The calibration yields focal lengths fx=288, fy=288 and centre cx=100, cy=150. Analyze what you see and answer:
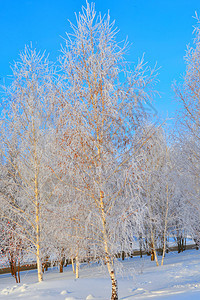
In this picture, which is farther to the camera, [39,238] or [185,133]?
[39,238]

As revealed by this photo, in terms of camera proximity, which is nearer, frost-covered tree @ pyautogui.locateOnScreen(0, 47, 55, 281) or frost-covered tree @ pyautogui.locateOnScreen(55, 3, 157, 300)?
frost-covered tree @ pyautogui.locateOnScreen(55, 3, 157, 300)

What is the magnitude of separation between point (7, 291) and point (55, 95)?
278 inches

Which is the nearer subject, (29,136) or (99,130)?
(99,130)

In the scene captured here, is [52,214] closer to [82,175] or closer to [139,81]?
[82,175]

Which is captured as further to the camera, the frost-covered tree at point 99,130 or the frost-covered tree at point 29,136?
the frost-covered tree at point 29,136

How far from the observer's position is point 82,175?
657cm

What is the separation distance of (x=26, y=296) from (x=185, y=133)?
22.7 ft

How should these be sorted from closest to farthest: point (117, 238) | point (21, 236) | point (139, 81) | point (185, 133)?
point (117, 238) → point (139, 81) → point (185, 133) → point (21, 236)

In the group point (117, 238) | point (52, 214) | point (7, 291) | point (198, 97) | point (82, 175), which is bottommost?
point (7, 291)

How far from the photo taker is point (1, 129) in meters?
10.3

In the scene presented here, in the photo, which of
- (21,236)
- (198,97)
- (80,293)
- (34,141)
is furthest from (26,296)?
(198,97)

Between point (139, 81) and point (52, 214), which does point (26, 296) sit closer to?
point (52, 214)

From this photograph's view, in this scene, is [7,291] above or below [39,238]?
below

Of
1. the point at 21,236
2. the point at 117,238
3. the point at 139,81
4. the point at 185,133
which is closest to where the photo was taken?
the point at 117,238
